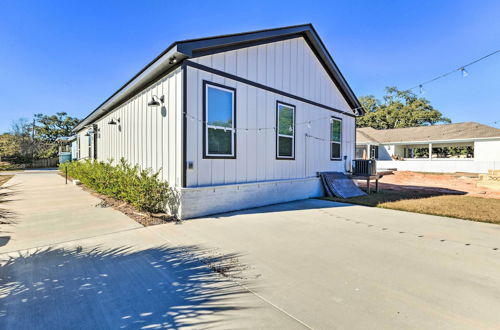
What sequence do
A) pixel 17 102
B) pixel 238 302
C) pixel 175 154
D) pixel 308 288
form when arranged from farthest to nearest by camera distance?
pixel 17 102 → pixel 175 154 → pixel 308 288 → pixel 238 302

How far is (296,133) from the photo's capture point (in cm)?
777

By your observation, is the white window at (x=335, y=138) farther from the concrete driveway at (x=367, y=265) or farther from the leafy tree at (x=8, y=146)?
the leafy tree at (x=8, y=146)

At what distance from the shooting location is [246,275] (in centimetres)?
264

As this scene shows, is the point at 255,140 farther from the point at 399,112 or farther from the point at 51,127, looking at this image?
the point at 51,127

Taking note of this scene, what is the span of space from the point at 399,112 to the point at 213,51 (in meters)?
37.3

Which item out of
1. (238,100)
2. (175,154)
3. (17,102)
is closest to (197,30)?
(238,100)

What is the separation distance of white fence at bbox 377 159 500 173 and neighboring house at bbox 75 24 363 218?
15887mm

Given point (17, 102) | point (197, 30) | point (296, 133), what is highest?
point (17, 102)

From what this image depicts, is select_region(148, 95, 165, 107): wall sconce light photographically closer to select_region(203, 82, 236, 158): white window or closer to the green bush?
select_region(203, 82, 236, 158): white window

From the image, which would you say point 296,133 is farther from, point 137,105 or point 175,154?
point 137,105

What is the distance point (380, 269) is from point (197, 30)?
9659mm

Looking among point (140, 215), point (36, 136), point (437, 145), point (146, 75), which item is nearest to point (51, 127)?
point (36, 136)

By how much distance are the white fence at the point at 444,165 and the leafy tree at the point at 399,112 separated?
13.1 m

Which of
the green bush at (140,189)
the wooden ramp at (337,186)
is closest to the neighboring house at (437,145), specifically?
the wooden ramp at (337,186)
